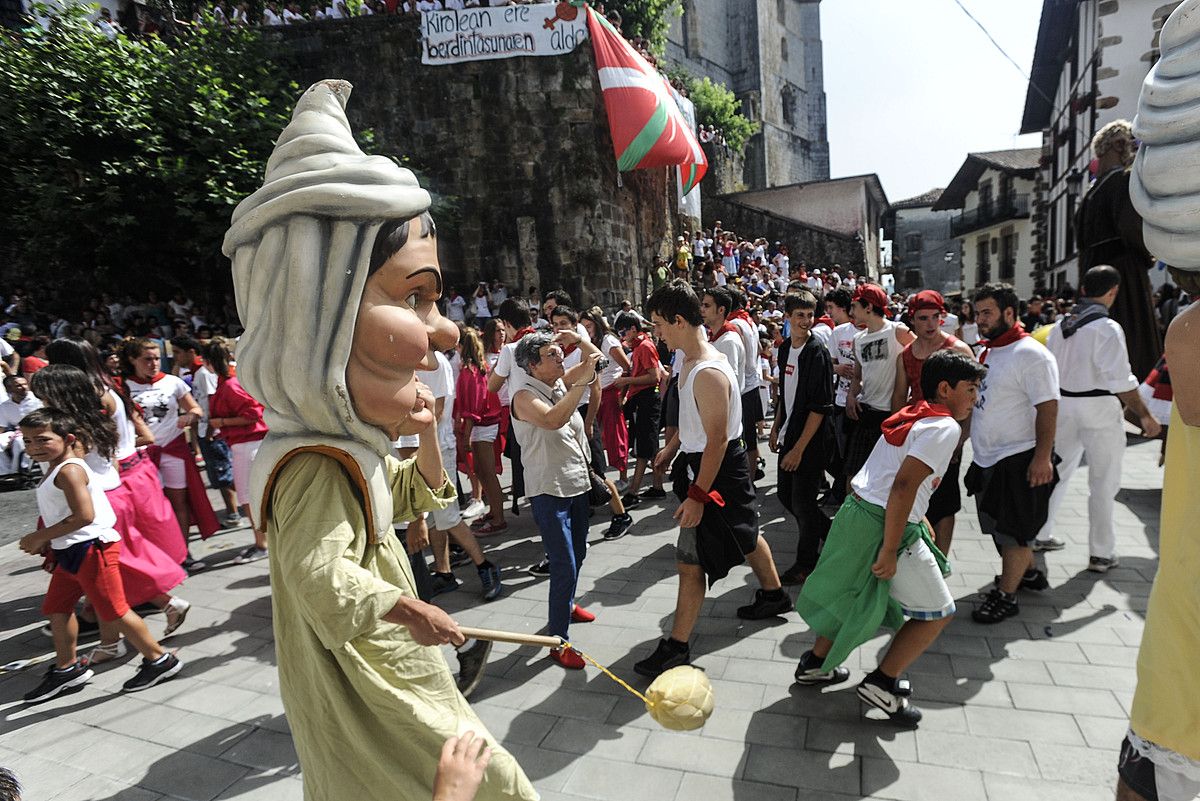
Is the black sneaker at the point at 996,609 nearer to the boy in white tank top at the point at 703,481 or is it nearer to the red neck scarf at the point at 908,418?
the boy in white tank top at the point at 703,481

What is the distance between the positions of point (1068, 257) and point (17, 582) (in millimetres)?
28017

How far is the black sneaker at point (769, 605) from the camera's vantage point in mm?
3803

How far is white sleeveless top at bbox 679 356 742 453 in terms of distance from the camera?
322 cm

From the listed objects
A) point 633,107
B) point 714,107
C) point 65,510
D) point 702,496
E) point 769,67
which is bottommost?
point 702,496

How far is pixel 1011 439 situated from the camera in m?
3.71

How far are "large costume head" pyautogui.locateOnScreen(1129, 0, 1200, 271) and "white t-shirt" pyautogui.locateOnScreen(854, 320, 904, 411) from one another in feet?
11.1

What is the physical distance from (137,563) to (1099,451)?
591 cm

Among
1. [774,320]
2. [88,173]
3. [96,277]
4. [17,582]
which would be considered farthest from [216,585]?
[96,277]

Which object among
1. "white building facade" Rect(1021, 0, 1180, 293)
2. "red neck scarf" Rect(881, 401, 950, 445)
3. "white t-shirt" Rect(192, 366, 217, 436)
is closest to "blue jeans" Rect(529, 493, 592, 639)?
"red neck scarf" Rect(881, 401, 950, 445)

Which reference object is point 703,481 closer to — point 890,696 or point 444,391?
point 890,696

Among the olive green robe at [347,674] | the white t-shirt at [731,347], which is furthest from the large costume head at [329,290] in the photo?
the white t-shirt at [731,347]

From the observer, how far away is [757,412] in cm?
655

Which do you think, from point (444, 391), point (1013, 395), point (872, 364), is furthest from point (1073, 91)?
point (444, 391)

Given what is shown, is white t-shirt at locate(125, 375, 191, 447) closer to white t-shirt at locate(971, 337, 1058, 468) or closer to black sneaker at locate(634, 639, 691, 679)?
black sneaker at locate(634, 639, 691, 679)
